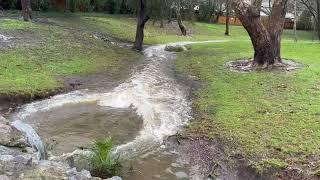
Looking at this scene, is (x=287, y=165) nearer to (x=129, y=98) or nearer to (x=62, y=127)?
(x=62, y=127)

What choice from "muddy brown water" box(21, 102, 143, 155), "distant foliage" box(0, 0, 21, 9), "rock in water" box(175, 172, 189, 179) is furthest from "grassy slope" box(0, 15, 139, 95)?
"distant foliage" box(0, 0, 21, 9)

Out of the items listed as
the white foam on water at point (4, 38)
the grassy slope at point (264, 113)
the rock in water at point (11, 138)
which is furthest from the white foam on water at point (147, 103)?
the white foam on water at point (4, 38)

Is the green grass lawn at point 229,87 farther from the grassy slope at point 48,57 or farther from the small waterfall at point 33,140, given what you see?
the small waterfall at point 33,140

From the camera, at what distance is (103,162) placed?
8.97 m

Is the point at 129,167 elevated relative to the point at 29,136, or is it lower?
lower

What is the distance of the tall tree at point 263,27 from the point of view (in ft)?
58.6

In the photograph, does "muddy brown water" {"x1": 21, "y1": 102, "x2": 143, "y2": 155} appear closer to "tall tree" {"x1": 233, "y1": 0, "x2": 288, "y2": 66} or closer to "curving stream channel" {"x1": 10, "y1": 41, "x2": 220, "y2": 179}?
"curving stream channel" {"x1": 10, "y1": 41, "x2": 220, "y2": 179}

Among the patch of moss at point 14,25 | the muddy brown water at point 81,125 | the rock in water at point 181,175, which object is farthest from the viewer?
the patch of moss at point 14,25

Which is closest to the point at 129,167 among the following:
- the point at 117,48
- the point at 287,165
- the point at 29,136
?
the point at 29,136

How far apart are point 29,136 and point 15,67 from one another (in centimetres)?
899

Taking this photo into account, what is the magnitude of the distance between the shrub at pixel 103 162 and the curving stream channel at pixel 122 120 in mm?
368

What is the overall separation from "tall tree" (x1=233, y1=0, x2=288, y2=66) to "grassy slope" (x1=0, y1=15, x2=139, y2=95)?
17.9 ft

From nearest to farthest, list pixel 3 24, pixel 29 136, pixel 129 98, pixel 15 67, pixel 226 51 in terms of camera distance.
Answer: pixel 29 136, pixel 129 98, pixel 15 67, pixel 3 24, pixel 226 51

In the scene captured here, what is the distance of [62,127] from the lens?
1222 cm
